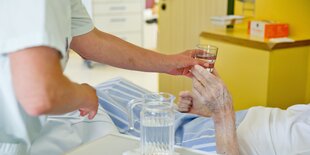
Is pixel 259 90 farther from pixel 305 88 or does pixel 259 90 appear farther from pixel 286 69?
pixel 305 88

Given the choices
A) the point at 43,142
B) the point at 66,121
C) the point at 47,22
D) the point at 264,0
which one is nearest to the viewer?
the point at 47,22

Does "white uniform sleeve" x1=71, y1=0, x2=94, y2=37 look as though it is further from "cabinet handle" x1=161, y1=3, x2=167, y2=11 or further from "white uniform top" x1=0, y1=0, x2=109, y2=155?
"cabinet handle" x1=161, y1=3, x2=167, y2=11

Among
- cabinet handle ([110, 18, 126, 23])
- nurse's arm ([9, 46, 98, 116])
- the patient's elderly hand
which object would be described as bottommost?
cabinet handle ([110, 18, 126, 23])

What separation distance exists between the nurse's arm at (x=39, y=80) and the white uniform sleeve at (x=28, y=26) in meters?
0.02

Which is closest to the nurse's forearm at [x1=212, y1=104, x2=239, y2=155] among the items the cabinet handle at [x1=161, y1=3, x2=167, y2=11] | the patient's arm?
the patient's arm

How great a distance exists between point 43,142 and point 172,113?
2.24 feet

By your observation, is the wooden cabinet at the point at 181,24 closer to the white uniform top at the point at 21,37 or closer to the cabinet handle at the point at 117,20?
the cabinet handle at the point at 117,20

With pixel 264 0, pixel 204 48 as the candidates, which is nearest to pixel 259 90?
pixel 264 0

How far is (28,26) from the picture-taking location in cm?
91

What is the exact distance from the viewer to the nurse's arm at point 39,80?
2.80 ft

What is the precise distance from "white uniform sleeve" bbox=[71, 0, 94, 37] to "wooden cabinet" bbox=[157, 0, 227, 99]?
1.92 metres

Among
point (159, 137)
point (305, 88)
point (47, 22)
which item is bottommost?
point (305, 88)

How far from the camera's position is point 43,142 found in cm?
164

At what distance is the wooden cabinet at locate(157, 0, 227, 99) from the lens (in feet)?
10.8
